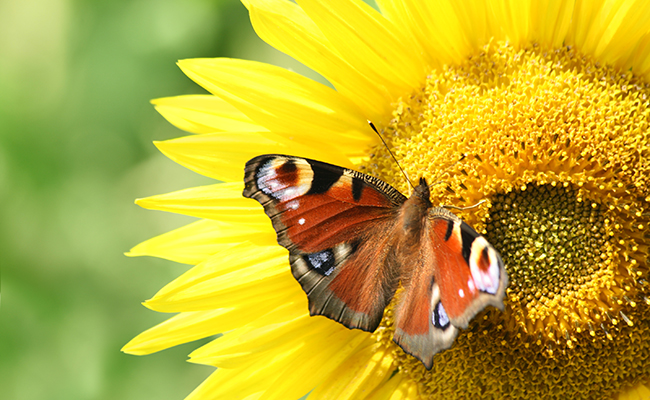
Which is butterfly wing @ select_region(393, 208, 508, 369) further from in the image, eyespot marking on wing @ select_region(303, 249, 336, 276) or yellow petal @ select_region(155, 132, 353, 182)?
yellow petal @ select_region(155, 132, 353, 182)

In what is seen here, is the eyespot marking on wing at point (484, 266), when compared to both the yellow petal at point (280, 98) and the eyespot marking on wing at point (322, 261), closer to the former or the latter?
the eyespot marking on wing at point (322, 261)

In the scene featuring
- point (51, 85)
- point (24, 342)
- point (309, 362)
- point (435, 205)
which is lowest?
point (309, 362)

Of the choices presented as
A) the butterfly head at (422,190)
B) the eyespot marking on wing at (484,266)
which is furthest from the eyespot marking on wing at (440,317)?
the butterfly head at (422,190)

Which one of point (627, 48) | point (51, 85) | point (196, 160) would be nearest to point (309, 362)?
point (196, 160)

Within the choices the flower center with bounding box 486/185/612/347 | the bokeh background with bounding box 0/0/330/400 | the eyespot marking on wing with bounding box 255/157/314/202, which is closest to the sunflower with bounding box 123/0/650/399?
the flower center with bounding box 486/185/612/347

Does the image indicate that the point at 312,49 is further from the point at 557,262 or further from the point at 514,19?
the point at 557,262

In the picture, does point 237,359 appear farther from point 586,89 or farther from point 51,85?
point 51,85
